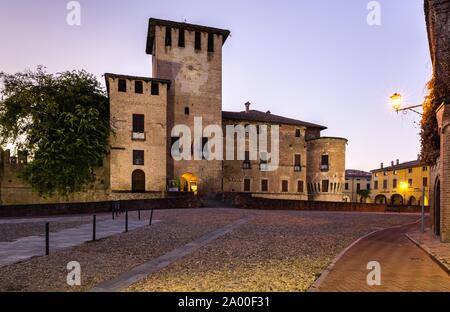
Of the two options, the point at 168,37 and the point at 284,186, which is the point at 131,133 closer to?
the point at 168,37

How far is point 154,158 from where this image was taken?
31969mm

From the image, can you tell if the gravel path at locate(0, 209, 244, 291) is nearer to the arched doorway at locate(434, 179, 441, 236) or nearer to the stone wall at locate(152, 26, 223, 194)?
the arched doorway at locate(434, 179, 441, 236)

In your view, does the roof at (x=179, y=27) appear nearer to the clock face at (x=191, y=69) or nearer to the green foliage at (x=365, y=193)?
the clock face at (x=191, y=69)

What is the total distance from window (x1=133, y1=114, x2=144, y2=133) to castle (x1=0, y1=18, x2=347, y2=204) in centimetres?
9

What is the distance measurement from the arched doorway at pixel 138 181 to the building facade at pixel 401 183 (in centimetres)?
3806

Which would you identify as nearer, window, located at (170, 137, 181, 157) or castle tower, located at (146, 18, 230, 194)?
window, located at (170, 137, 181, 157)

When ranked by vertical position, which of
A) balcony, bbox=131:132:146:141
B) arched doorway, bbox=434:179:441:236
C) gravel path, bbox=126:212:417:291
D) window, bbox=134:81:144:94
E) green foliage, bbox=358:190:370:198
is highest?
window, bbox=134:81:144:94

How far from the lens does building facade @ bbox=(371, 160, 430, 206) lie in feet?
169

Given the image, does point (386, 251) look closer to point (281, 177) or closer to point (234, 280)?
point (234, 280)

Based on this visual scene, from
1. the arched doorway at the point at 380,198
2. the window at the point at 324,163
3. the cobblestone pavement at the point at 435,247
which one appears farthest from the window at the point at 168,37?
the arched doorway at the point at 380,198

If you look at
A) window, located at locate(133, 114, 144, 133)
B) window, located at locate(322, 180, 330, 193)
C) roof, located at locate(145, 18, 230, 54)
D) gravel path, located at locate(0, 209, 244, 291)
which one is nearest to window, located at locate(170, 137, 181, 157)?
window, located at locate(133, 114, 144, 133)

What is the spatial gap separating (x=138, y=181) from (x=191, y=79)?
12.5m

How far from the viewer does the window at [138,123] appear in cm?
3153

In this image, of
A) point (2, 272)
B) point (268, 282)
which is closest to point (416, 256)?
point (268, 282)
